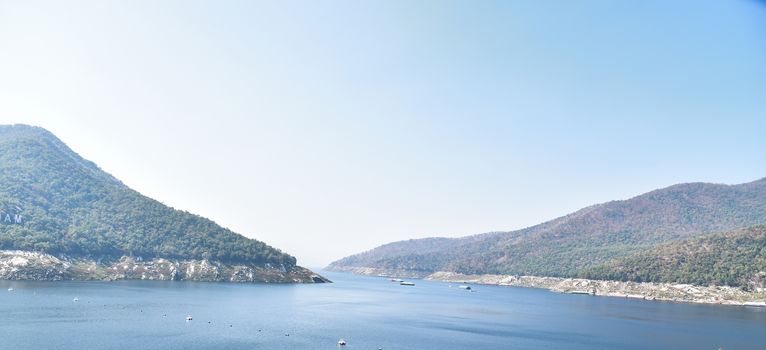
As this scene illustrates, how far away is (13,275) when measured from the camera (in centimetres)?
19088

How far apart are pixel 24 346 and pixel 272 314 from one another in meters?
69.2

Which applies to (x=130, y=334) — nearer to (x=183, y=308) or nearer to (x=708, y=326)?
(x=183, y=308)

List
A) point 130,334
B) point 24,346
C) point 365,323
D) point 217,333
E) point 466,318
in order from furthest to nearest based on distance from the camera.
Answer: point 466,318
point 365,323
point 217,333
point 130,334
point 24,346

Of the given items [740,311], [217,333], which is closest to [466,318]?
[217,333]

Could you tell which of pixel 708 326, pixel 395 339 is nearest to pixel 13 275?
pixel 395 339

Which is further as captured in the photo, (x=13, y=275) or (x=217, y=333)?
(x=13, y=275)

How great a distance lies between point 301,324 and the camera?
132m

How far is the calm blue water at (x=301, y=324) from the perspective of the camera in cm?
10088

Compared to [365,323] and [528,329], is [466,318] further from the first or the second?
[365,323]

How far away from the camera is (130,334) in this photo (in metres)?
102

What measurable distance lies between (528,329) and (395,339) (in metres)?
48.7

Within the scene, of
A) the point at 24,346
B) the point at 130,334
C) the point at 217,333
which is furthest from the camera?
the point at 217,333

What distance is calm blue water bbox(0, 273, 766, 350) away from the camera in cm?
10088

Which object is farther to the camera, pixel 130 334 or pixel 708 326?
pixel 708 326
